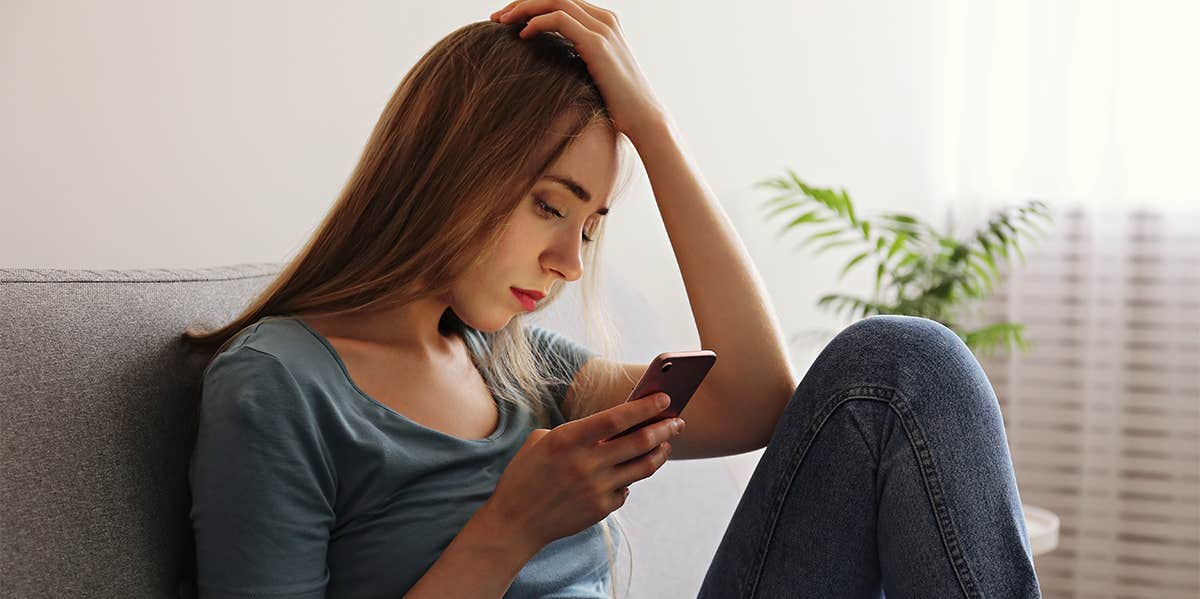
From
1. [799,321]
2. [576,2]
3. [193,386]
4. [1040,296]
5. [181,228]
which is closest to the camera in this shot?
[193,386]

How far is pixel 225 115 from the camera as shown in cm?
136

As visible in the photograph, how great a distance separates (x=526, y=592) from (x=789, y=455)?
26 cm

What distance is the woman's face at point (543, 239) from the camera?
100 cm

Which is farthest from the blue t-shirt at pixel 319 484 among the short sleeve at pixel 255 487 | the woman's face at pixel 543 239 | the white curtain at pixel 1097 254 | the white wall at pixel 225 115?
the white curtain at pixel 1097 254

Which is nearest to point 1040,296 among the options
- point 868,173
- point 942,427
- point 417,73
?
point 868,173

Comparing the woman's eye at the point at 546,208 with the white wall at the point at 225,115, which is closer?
the woman's eye at the point at 546,208

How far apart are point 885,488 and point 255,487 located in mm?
506

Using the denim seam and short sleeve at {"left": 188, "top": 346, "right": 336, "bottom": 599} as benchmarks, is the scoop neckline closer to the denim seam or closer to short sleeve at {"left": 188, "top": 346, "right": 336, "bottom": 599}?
short sleeve at {"left": 188, "top": 346, "right": 336, "bottom": 599}

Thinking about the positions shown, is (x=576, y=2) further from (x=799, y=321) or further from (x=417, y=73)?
(x=799, y=321)

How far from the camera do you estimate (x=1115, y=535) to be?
2592 millimetres

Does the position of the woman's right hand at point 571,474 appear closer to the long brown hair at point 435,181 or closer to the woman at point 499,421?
the woman at point 499,421

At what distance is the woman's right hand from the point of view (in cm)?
89

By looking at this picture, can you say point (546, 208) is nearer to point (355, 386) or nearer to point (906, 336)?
point (355, 386)

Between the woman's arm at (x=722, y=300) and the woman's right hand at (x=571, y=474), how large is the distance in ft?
0.81
